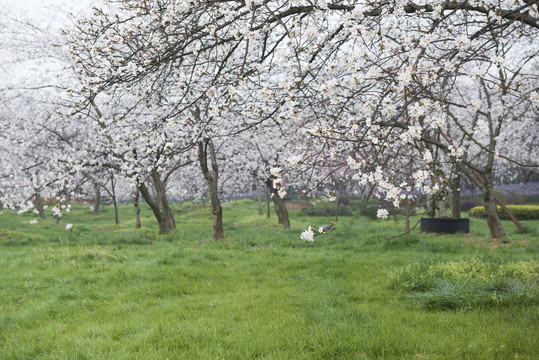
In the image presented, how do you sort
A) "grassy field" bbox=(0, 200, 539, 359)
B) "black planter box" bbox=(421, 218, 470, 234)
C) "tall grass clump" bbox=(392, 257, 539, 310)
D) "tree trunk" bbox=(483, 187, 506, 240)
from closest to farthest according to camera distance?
"grassy field" bbox=(0, 200, 539, 359) → "tall grass clump" bbox=(392, 257, 539, 310) → "tree trunk" bbox=(483, 187, 506, 240) → "black planter box" bbox=(421, 218, 470, 234)

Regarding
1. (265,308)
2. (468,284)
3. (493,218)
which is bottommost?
(265,308)

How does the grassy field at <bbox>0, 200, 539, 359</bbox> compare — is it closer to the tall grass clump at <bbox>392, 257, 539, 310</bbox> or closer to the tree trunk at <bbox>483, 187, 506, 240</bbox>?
the tall grass clump at <bbox>392, 257, 539, 310</bbox>

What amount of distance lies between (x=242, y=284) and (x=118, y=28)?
14.5 feet

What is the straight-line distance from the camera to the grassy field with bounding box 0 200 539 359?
3.85 meters

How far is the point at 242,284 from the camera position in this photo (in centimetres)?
632

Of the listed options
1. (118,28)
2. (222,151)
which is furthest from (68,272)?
(222,151)

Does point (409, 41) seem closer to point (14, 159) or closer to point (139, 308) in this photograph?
point (139, 308)

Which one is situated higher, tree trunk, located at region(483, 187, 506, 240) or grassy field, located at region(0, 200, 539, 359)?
tree trunk, located at region(483, 187, 506, 240)

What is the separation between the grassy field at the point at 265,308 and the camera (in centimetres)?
385

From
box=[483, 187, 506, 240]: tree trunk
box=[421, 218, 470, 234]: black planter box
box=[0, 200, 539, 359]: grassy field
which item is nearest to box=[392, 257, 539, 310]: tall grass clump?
box=[0, 200, 539, 359]: grassy field

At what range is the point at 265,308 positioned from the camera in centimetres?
503

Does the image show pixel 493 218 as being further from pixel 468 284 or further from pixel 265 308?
pixel 265 308

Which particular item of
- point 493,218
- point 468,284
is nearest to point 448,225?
point 493,218

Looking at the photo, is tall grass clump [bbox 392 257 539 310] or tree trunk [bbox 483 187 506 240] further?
tree trunk [bbox 483 187 506 240]
